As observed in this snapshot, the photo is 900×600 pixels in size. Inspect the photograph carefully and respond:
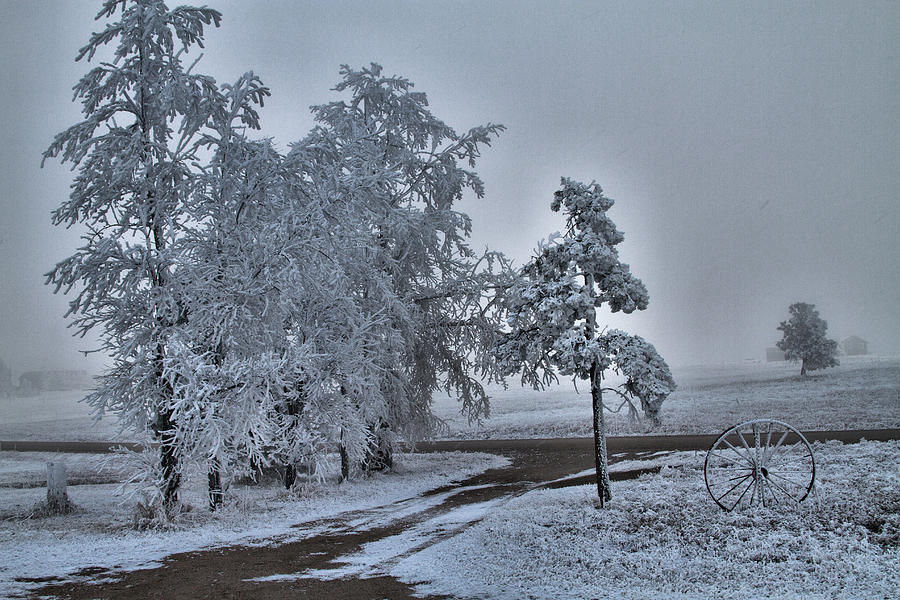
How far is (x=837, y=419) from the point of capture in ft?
78.6

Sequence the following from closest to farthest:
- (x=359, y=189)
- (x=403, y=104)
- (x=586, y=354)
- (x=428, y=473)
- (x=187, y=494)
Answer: (x=586, y=354) → (x=359, y=189) → (x=187, y=494) → (x=428, y=473) → (x=403, y=104)

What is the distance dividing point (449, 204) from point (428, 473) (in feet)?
32.4

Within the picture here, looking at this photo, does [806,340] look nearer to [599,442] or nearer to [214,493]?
[599,442]

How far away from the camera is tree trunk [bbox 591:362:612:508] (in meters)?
13.3

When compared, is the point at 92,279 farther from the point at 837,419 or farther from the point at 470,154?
the point at 837,419

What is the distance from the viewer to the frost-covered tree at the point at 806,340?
3475cm

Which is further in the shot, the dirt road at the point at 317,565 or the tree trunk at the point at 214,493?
the tree trunk at the point at 214,493

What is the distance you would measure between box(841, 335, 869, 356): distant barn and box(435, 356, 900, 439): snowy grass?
1.53 feet

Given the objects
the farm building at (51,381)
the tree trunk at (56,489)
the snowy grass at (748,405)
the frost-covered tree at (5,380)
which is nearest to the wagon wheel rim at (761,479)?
the snowy grass at (748,405)

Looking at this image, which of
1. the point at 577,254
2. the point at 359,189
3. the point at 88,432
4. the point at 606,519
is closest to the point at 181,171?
the point at 359,189

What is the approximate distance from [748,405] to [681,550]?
890 inches

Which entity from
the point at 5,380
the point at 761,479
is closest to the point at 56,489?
the point at 761,479

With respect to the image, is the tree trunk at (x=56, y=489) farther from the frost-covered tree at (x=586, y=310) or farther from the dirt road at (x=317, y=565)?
the frost-covered tree at (x=586, y=310)

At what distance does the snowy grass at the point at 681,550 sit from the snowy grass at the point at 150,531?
447 centimetres
